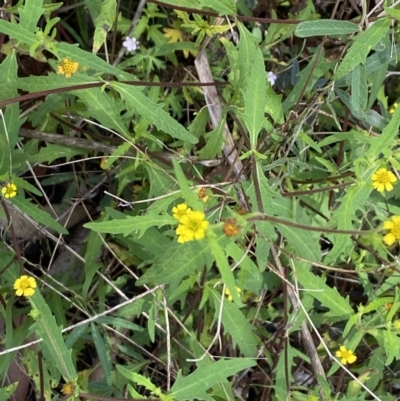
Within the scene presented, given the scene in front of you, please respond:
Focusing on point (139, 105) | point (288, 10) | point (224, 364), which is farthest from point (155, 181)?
point (288, 10)

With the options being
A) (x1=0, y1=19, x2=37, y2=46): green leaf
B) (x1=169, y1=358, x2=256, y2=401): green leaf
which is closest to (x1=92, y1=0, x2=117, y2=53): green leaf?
(x1=0, y1=19, x2=37, y2=46): green leaf

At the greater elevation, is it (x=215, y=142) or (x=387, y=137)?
(x=387, y=137)

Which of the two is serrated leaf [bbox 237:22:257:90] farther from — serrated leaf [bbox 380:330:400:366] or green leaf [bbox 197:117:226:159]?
serrated leaf [bbox 380:330:400:366]

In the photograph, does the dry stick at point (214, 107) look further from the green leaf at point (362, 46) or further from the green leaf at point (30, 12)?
the green leaf at point (30, 12)

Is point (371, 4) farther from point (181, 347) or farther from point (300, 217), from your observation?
point (181, 347)

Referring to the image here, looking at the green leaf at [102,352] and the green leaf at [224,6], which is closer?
the green leaf at [224,6]

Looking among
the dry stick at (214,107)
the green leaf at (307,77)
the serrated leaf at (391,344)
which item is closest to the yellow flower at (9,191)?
the dry stick at (214,107)

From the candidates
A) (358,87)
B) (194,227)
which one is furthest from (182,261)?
(358,87)

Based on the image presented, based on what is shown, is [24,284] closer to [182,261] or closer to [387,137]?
[182,261]
